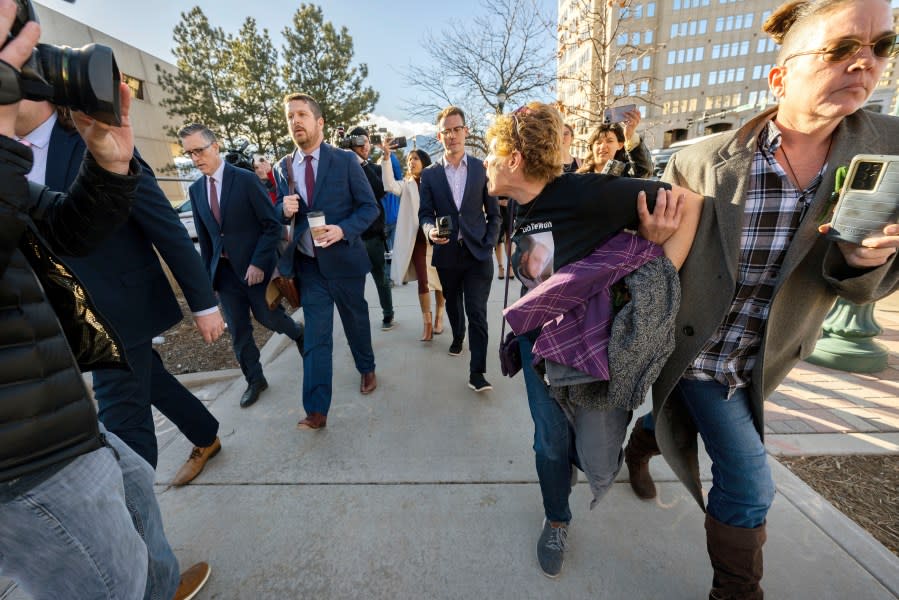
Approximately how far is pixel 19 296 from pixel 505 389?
113 inches

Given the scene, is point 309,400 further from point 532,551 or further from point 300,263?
point 532,551

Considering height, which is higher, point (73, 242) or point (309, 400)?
point (73, 242)

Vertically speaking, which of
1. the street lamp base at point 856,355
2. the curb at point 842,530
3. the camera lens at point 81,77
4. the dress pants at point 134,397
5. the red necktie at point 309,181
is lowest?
the street lamp base at point 856,355

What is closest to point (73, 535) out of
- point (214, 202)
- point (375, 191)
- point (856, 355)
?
point (214, 202)

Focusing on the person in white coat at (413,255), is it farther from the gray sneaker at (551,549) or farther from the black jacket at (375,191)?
the gray sneaker at (551,549)

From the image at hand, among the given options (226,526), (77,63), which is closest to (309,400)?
(226,526)

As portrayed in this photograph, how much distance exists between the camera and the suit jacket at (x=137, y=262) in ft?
5.31

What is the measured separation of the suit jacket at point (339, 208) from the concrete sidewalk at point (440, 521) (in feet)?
3.75

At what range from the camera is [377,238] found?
14.6 feet

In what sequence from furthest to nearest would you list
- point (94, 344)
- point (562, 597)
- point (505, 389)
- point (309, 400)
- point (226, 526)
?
1. point (505, 389)
2. point (309, 400)
3. point (226, 526)
4. point (562, 597)
5. point (94, 344)

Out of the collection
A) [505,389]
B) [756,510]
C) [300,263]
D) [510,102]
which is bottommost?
[505,389]

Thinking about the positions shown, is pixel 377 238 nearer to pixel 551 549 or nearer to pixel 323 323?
pixel 323 323

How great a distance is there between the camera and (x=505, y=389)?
10.6 feet

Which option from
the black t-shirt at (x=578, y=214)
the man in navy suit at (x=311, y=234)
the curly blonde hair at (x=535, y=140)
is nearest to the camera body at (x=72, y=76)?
the curly blonde hair at (x=535, y=140)
